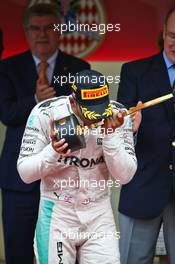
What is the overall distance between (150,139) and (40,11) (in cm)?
62

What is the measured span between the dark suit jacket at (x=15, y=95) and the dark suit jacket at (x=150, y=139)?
0.24 m

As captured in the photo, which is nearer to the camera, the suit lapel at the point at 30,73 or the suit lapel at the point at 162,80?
the suit lapel at the point at 162,80

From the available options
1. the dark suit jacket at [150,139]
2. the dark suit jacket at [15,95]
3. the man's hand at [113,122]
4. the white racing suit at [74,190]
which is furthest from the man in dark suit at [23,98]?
the man's hand at [113,122]

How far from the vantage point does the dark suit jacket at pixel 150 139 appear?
7.07ft

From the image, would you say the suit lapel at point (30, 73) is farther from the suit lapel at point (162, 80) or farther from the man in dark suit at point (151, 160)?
the suit lapel at point (162, 80)

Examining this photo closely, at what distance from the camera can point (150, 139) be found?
216 centimetres

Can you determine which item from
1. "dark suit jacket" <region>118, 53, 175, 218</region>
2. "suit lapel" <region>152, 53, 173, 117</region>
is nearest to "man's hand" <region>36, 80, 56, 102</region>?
Result: "dark suit jacket" <region>118, 53, 175, 218</region>

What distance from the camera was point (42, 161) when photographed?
180cm

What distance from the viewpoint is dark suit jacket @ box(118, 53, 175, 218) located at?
2.15 meters

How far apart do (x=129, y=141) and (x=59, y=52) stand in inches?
23.1

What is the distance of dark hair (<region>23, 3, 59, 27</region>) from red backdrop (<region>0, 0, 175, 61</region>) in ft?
0.14

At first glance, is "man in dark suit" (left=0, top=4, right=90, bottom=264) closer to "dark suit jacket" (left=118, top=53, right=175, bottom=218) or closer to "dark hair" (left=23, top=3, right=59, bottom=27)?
"dark hair" (left=23, top=3, right=59, bottom=27)
